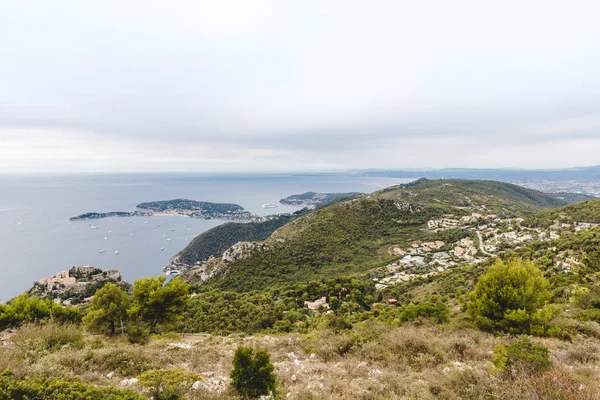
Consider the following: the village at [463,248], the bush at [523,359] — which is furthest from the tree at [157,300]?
the village at [463,248]

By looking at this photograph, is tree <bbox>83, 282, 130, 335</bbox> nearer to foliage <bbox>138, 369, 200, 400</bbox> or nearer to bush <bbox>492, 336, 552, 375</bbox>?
foliage <bbox>138, 369, 200, 400</bbox>

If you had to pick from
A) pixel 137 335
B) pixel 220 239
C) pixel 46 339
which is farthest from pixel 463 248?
pixel 220 239

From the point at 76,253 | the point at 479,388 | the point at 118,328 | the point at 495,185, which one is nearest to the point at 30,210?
the point at 76,253

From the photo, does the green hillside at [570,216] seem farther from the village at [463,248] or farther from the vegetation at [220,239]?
the vegetation at [220,239]

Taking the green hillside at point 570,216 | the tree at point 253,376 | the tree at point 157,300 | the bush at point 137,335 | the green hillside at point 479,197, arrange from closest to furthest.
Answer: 1. the tree at point 253,376
2. the bush at point 137,335
3. the tree at point 157,300
4. the green hillside at point 570,216
5. the green hillside at point 479,197

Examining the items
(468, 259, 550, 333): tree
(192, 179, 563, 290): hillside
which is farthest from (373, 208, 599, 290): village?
(468, 259, 550, 333): tree

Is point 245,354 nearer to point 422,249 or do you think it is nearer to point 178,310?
point 178,310
